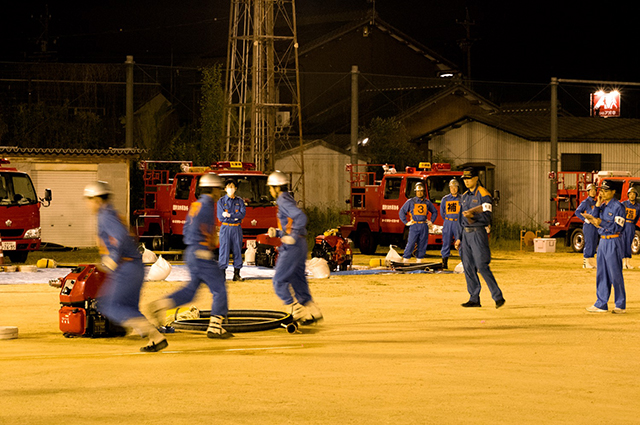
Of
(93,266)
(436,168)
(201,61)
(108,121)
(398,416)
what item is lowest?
(398,416)

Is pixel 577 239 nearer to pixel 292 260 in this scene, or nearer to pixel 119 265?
pixel 292 260

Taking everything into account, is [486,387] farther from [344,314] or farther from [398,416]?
[344,314]

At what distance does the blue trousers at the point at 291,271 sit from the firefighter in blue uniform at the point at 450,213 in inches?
331

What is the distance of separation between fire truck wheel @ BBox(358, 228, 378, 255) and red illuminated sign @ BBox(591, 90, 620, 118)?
19.8m

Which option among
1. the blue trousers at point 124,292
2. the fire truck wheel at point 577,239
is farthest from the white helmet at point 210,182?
the fire truck wheel at point 577,239

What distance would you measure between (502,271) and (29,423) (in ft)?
53.0

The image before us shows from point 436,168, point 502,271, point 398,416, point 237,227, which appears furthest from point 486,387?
point 436,168

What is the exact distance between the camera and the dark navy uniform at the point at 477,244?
14359 mm

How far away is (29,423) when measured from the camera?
282 inches

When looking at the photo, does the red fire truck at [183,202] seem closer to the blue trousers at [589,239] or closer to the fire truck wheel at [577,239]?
the blue trousers at [589,239]

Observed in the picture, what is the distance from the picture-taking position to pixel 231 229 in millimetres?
19031

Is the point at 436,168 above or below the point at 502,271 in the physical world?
above

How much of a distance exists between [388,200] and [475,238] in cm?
1229

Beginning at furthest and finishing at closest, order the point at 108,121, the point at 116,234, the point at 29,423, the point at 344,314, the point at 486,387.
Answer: the point at 108,121 < the point at 344,314 < the point at 116,234 < the point at 486,387 < the point at 29,423
